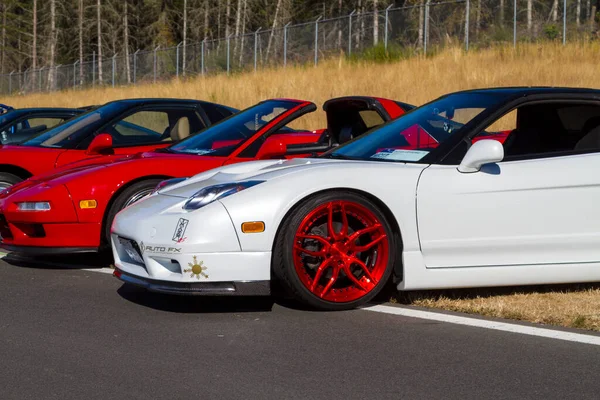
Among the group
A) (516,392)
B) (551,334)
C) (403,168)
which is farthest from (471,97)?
(516,392)

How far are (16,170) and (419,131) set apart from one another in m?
4.82

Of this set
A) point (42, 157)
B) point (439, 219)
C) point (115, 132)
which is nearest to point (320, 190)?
point (439, 219)

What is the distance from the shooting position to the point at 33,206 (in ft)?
23.5

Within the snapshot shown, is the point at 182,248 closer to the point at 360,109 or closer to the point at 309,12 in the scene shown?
the point at 360,109

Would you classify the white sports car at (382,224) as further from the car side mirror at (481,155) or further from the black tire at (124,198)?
the black tire at (124,198)

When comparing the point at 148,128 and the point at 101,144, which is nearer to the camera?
the point at 101,144

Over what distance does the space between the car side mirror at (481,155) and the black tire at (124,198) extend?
9.09 feet

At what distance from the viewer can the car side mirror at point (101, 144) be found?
847 centimetres

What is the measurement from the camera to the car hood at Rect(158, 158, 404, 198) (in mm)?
5680

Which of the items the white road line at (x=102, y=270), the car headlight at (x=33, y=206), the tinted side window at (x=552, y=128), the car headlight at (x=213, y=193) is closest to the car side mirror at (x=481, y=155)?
the tinted side window at (x=552, y=128)

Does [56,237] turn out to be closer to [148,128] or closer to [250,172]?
[250,172]

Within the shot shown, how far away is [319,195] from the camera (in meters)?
5.52

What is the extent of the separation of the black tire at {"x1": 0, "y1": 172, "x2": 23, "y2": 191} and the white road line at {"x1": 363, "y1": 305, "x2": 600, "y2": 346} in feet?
16.2

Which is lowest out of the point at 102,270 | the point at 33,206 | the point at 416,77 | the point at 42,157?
the point at 102,270
